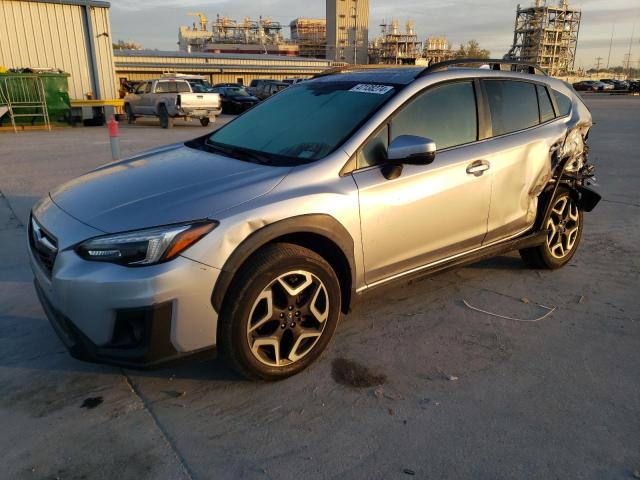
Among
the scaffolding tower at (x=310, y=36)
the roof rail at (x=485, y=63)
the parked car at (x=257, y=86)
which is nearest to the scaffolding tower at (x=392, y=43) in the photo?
the scaffolding tower at (x=310, y=36)

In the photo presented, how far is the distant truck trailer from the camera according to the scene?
18000mm

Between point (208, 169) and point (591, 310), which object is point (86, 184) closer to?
point (208, 169)

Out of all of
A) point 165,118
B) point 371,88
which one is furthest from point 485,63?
point 165,118

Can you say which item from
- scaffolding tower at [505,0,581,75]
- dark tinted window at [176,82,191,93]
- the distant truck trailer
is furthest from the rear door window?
scaffolding tower at [505,0,581,75]

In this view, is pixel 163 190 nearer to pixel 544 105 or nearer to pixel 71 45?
pixel 544 105

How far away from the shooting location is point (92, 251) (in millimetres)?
2414

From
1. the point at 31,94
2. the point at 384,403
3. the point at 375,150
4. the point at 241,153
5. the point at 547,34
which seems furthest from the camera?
the point at 547,34

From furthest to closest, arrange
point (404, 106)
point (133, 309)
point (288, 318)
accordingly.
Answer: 1. point (404, 106)
2. point (288, 318)
3. point (133, 309)

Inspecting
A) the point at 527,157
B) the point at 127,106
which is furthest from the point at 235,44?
the point at 527,157

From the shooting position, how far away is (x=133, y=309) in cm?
232

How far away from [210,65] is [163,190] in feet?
167

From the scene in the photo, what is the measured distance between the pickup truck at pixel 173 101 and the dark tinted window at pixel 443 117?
15540mm

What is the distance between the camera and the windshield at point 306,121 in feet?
10.3

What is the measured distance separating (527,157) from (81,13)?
20.0m
